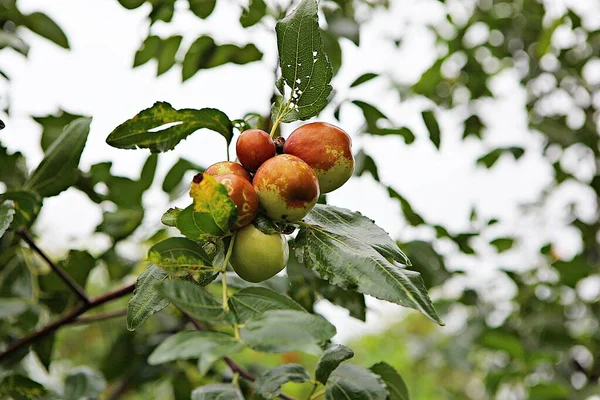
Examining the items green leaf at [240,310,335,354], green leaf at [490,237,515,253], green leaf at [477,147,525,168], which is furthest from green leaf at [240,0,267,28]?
green leaf at [477,147,525,168]

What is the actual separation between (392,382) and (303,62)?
34 cm

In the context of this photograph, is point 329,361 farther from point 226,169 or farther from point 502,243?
point 502,243

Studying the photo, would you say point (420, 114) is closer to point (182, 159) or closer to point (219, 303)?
point (182, 159)

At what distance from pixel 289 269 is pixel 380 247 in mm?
342

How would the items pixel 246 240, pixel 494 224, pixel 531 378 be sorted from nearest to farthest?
pixel 246 240
pixel 494 224
pixel 531 378

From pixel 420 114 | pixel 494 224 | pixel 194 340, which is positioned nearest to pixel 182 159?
pixel 420 114

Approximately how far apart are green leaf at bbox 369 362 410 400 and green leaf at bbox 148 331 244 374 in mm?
283

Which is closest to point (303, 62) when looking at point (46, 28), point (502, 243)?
point (46, 28)

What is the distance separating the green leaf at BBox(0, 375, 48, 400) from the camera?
75 centimetres

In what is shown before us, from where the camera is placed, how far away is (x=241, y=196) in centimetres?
49

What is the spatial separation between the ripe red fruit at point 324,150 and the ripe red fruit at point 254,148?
2cm

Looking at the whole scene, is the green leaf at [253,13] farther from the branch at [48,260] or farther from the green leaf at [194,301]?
the green leaf at [194,301]

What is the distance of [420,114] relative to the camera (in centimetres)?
102

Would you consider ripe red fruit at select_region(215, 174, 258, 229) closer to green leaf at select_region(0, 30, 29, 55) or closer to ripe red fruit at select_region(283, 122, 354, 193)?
ripe red fruit at select_region(283, 122, 354, 193)
